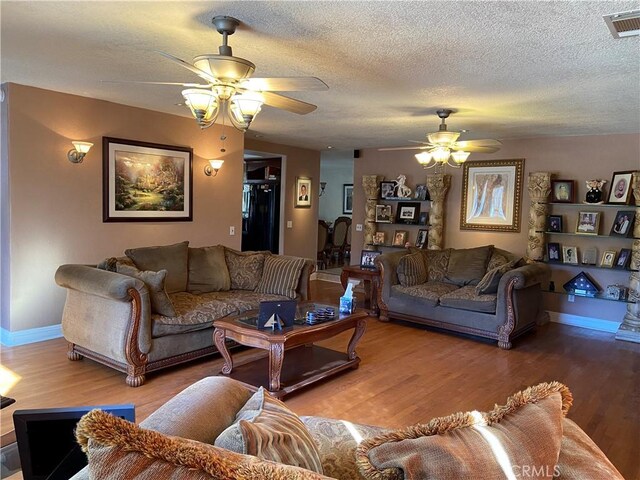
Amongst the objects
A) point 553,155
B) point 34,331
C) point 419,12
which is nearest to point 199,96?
point 419,12

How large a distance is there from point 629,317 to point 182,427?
18.8 ft

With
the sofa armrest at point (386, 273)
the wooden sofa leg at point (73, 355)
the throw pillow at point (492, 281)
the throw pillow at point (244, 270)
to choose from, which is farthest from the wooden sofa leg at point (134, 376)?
the throw pillow at point (492, 281)

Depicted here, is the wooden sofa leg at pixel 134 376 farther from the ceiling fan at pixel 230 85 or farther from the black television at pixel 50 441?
the black television at pixel 50 441

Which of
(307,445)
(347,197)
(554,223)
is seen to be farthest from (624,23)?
(347,197)

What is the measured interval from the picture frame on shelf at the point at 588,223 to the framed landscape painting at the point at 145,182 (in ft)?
16.2

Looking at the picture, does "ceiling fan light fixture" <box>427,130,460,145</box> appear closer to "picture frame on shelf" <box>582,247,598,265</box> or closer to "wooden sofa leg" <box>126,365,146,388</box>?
"picture frame on shelf" <box>582,247,598,265</box>

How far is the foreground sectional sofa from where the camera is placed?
481 cm

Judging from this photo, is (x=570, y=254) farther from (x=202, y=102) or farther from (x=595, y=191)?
(x=202, y=102)

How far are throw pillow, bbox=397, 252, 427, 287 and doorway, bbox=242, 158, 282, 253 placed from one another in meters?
2.89

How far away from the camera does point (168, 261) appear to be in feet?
14.4

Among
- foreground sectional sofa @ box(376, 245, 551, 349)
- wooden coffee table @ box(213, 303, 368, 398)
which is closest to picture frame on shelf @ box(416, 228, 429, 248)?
foreground sectional sofa @ box(376, 245, 551, 349)

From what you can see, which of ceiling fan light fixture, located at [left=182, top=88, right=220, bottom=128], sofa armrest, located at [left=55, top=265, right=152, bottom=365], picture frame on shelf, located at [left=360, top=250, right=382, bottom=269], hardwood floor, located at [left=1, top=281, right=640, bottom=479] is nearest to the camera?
ceiling fan light fixture, located at [left=182, top=88, right=220, bottom=128]

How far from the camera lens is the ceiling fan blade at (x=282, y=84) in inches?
97.1

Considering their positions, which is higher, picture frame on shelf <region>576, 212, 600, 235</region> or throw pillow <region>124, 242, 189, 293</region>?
picture frame on shelf <region>576, 212, 600, 235</region>
